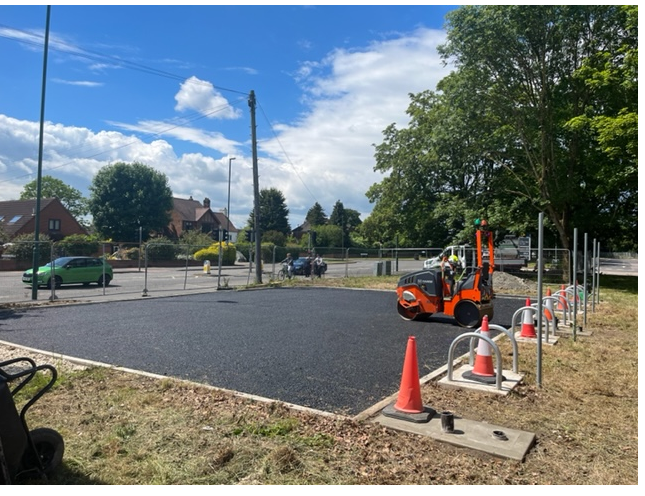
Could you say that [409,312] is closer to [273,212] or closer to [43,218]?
[43,218]

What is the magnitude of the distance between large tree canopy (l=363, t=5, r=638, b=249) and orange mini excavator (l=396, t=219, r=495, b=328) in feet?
39.2

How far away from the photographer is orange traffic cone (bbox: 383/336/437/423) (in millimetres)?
4441

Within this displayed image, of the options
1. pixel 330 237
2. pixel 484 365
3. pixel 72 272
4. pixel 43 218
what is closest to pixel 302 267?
pixel 72 272

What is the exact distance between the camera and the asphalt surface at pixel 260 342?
227 inches

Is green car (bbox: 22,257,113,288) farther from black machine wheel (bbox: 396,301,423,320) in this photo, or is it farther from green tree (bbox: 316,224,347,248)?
green tree (bbox: 316,224,347,248)

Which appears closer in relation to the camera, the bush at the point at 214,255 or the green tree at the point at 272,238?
the bush at the point at 214,255

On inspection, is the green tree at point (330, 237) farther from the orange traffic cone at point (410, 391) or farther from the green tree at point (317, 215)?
the orange traffic cone at point (410, 391)

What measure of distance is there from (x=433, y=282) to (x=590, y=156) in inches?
629

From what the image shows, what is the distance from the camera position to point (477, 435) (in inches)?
159

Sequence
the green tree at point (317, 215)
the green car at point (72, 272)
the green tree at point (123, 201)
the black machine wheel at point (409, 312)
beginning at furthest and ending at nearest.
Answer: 1. the green tree at point (317, 215)
2. the green tree at point (123, 201)
3. the green car at point (72, 272)
4. the black machine wheel at point (409, 312)

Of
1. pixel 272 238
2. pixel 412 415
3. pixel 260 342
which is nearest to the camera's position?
pixel 412 415

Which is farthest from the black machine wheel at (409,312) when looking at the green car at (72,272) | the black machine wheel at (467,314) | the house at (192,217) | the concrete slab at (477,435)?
the house at (192,217)

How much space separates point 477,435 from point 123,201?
180 feet

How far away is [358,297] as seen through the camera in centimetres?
1741
